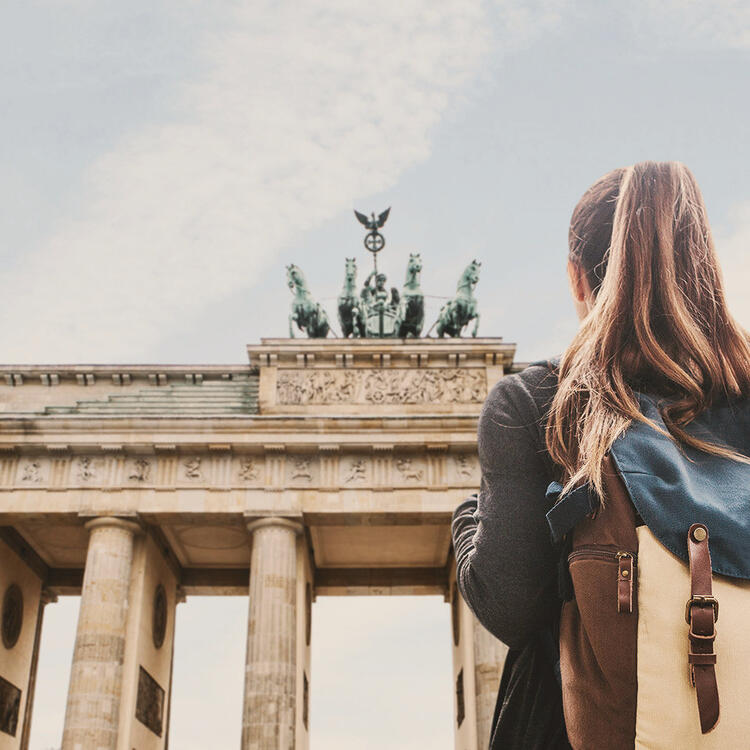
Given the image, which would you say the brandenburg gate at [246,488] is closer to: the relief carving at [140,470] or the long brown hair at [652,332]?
the relief carving at [140,470]

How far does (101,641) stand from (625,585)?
22252mm

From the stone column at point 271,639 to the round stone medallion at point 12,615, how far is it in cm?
802

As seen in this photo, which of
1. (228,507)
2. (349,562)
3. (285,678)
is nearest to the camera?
(285,678)

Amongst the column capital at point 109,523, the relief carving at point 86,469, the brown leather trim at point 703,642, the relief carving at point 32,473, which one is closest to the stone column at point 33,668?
the relief carving at point 32,473

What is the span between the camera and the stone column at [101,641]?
69.4 feet

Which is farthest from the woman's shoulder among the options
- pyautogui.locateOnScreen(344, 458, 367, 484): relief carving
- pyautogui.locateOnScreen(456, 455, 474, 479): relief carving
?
pyautogui.locateOnScreen(456, 455, 474, 479): relief carving

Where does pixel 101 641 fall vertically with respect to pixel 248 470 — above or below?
below

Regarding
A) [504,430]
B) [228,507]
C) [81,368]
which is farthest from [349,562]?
[504,430]

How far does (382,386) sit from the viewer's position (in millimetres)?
25484

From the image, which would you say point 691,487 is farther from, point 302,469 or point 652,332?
point 302,469

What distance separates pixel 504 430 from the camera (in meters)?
2.00

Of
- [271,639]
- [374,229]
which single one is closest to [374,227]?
[374,229]

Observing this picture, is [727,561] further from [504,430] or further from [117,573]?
[117,573]

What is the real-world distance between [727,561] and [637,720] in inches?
12.0
